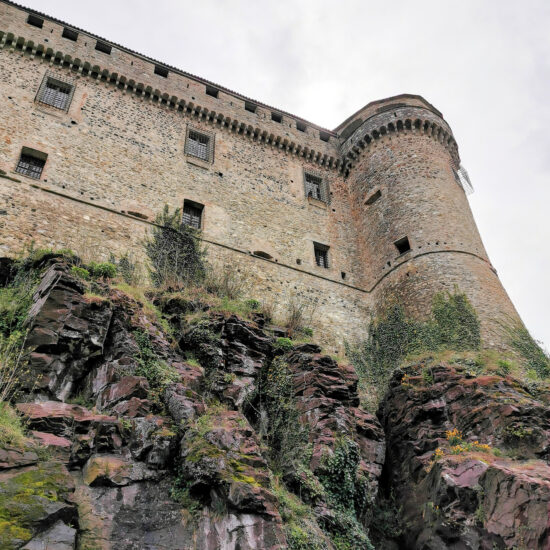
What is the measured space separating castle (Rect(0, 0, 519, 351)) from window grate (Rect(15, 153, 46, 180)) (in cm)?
5

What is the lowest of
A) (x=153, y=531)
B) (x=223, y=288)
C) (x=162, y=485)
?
(x=153, y=531)

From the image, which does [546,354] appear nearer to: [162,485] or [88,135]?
[162,485]

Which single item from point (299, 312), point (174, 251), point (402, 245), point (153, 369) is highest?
point (402, 245)

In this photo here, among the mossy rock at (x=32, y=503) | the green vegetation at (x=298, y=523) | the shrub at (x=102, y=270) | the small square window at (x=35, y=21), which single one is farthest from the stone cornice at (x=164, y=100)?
the mossy rock at (x=32, y=503)

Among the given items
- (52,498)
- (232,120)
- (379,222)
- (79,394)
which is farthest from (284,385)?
(232,120)

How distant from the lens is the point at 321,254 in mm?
18391

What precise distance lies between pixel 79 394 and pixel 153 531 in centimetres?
282

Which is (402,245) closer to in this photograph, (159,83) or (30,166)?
(159,83)

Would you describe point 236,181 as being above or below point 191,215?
above

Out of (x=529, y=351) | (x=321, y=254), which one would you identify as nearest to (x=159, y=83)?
(x=321, y=254)

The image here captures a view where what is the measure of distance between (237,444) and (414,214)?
39.8 feet

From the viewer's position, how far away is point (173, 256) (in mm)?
14586

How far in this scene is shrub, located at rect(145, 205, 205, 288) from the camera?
45.5 feet

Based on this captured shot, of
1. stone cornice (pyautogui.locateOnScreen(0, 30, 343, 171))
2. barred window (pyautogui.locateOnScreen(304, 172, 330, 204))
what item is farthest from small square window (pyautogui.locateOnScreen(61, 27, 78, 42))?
barred window (pyautogui.locateOnScreen(304, 172, 330, 204))
